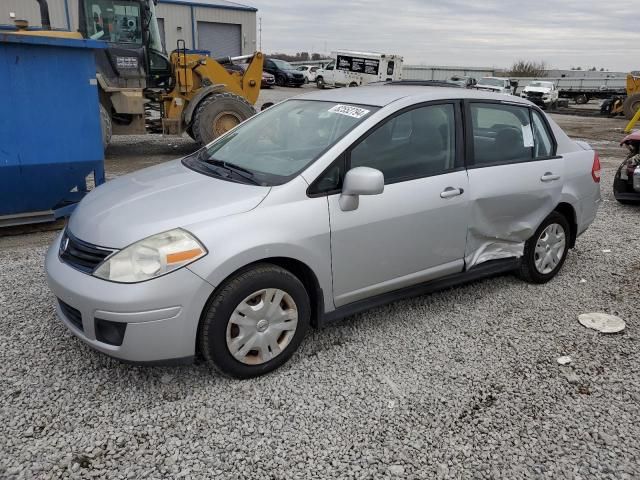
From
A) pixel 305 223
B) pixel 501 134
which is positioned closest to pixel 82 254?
pixel 305 223

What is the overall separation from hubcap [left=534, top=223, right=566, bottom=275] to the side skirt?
0.28m

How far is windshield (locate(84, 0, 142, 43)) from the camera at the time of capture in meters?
9.23

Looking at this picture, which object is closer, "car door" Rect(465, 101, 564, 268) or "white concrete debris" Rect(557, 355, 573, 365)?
"white concrete debris" Rect(557, 355, 573, 365)

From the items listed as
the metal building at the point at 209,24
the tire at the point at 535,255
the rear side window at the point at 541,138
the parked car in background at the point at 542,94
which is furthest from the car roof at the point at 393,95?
the metal building at the point at 209,24

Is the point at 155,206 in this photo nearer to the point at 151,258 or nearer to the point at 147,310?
the point at 151,258

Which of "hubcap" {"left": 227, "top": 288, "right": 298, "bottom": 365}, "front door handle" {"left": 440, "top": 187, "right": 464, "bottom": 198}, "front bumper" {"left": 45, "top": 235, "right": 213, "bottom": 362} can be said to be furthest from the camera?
"front door handle" {"left": 440, "top": 187, "right": 464, "bottom": 198}

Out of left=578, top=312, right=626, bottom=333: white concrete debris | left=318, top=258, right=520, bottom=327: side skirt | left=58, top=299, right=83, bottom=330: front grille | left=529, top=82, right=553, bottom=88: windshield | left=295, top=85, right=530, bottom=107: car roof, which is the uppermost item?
left=529, top=82, right=553, bottom=88: windshield

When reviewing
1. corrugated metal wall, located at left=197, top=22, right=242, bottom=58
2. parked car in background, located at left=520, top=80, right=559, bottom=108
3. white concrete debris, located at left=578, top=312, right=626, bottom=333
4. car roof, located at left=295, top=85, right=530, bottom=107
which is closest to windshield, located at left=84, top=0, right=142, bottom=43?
car roof, located at left=295, top=85, right=530, bottom=107

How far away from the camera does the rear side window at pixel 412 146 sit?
3.30 metres

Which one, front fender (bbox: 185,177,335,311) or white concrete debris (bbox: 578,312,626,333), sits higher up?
front fender (bbox: 185,177,335,311)

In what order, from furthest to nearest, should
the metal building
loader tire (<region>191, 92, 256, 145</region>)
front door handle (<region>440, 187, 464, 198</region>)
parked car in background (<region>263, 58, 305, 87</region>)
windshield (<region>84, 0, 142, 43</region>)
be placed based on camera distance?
1. parked car in background (<region>263, 58, 305, 87</region>)
2. the metal building
3. loader tire (<region>191, 92, 256, 145</region>)
4. windshield (<region>84, 0, 142, 43</region>)
5. front door handle (<region>440, 187, 464, 198</region>)

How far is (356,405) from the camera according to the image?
2.83 metres

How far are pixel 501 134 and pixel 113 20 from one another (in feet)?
26.6

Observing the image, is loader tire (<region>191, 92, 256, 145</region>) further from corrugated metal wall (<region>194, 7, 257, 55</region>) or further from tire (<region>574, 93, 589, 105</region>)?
tire (<region>574, 93, 589, 105</region>)
